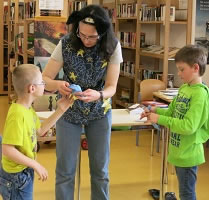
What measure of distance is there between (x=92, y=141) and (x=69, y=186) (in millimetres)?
332

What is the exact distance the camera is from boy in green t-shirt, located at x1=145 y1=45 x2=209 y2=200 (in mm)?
2490

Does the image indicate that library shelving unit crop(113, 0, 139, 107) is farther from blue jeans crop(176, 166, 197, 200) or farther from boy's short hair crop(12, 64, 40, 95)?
boy's short hair crop(12, 64, 40, 95)

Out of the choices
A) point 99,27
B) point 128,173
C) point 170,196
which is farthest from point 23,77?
point 128,173

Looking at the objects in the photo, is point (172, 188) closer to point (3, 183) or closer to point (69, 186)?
point (69, 186)

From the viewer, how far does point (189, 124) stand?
2467 millimetres

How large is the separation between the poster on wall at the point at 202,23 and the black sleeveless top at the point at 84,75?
11.0 feet

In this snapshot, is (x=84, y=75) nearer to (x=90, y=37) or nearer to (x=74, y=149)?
(x=90, y=37)

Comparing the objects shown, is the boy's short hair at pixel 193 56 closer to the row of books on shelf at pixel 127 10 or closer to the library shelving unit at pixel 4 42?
the row of books on shelf at pixel 127 10

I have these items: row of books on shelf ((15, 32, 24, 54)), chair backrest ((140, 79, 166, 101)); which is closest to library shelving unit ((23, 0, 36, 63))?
row of books on shelf ((15, 32, 24, 54))

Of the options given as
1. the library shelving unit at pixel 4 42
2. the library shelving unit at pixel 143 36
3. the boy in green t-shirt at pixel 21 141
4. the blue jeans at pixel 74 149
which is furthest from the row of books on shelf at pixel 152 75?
the boy in green t-shirt at pixel 21 141

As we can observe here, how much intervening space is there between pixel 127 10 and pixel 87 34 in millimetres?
4470

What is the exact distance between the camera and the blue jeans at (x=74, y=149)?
2.59 metres

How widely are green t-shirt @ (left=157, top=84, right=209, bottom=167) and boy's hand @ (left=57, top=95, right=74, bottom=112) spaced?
1.89 feet

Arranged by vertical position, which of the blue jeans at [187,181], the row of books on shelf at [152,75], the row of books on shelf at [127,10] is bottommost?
the blue jeans at [187,181]
